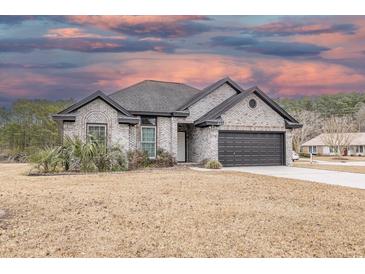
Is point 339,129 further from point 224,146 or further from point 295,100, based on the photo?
point 224,146

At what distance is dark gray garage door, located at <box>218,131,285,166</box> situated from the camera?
68.8 ft

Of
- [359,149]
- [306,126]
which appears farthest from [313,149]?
[359,149]

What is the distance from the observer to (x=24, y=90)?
3108 cm

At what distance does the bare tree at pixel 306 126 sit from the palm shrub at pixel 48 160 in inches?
1440

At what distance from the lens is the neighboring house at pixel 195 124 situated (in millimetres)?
19109

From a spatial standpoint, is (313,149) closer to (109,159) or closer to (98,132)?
(98,132)

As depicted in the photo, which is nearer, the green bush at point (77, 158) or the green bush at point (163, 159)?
the green bush at point (77, 158)

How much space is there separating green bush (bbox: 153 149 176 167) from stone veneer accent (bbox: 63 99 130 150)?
74.5 inches

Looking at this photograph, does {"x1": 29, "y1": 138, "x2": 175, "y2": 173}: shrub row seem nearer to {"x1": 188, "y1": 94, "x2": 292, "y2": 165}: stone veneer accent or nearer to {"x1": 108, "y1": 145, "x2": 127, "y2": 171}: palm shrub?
{"x1": 108, "y1": 145, "x2": 127, "y2": 171}: palm shrub

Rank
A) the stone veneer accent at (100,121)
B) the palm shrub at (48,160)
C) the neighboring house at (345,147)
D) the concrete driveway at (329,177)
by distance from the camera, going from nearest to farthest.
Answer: the concrete driveway at (329,177), the palm shrub at (48,160), the stone veneer accent at (100,121), the neighboring house at (345,147)

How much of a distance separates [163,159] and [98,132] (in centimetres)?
388

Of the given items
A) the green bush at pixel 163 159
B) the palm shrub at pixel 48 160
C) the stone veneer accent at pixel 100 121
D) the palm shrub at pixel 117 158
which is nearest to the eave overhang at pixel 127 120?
the stone veneer accent at pixel 100 121

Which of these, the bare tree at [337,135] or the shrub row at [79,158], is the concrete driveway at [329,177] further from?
the bare tree at [337,135]

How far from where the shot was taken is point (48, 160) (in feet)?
54.5
